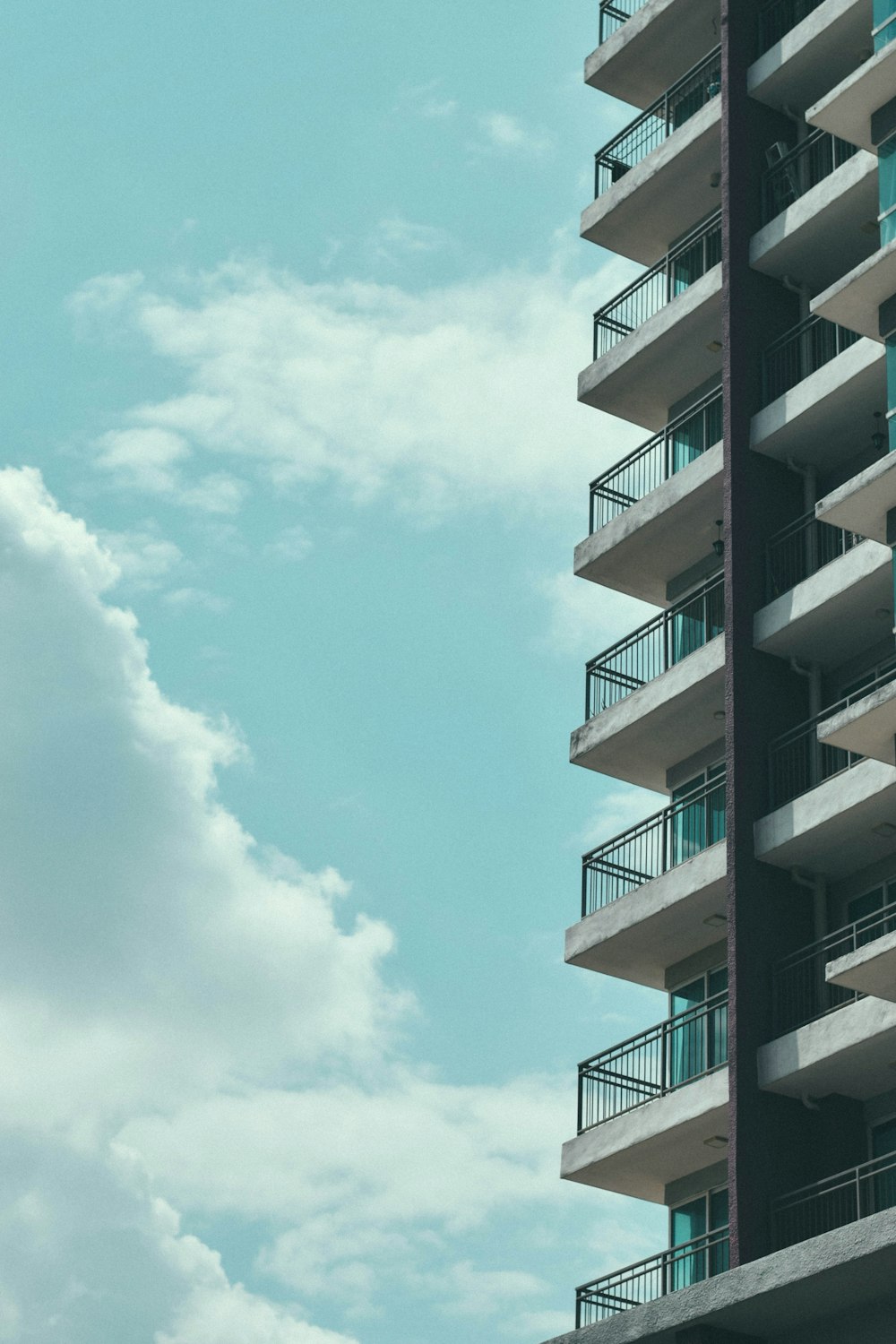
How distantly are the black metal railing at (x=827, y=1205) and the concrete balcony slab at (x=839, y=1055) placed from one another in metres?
1.26

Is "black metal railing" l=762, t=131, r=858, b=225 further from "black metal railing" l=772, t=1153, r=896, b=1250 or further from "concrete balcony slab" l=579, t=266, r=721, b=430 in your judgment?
"black metal railing" l=772, t=1153, r=896, b=1250

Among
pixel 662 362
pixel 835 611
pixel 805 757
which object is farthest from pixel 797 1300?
pixel 662 362

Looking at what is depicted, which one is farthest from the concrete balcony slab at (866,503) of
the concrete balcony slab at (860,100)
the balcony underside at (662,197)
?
the balcony underside at (662,197)

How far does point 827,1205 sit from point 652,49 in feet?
80.7

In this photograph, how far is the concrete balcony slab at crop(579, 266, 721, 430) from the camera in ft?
138

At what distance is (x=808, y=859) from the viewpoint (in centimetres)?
3609

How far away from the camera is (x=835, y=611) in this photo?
36.5 m

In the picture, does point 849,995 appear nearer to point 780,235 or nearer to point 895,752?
point 895,752

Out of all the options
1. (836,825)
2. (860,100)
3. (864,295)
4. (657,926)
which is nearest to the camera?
A: (864,295)

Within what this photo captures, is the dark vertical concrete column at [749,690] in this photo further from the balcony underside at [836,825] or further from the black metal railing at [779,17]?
the balcony underside at [836,825]

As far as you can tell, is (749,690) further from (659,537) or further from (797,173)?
(797,173)

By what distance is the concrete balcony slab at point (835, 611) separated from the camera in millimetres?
35719

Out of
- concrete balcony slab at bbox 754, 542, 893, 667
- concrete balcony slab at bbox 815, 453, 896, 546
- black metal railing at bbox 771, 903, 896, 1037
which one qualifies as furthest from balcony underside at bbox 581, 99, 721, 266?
black metal railing at bbox 771, 903, 896, 1037

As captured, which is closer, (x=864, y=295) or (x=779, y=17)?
(x=864, y=295)
